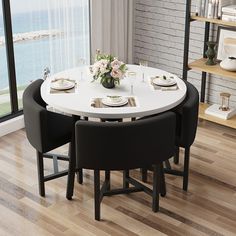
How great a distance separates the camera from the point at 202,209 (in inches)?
139

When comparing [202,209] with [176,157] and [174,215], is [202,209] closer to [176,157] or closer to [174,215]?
[174,215]

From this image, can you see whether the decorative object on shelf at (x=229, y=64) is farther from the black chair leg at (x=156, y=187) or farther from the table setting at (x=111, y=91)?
the black chair leg at (x=156, y=187)

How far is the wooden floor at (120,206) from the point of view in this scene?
131 inches

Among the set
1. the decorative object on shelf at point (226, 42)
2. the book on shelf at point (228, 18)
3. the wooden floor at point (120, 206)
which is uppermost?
the book on shelf at point (228, 18)

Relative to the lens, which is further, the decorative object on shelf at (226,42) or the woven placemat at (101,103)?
the decorative object on shelf at (226,42)

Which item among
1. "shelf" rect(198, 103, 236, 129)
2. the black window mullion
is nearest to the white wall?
"shelf" rect(198, 103, 236, 129)

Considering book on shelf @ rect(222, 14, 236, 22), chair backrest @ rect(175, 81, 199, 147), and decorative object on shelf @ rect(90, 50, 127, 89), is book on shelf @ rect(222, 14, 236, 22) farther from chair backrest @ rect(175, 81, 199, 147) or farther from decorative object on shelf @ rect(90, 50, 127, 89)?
decorative object on shelf @ rect(90, 50, 127, 89)

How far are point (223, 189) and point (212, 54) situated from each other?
139cm

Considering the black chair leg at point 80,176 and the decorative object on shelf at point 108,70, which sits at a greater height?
the decorative object on shelf at point 108,70

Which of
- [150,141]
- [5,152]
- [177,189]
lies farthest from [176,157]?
[5,152]

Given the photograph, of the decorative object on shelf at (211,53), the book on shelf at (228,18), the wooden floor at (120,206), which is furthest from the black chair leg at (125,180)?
the book on shelf at (228,18)

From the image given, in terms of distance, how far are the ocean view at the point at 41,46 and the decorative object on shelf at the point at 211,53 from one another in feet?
4.13

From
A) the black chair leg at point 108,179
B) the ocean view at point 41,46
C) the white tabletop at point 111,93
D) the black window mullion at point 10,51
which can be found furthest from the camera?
the ocean view at point 41,46

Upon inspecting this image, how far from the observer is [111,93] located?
359 cm
